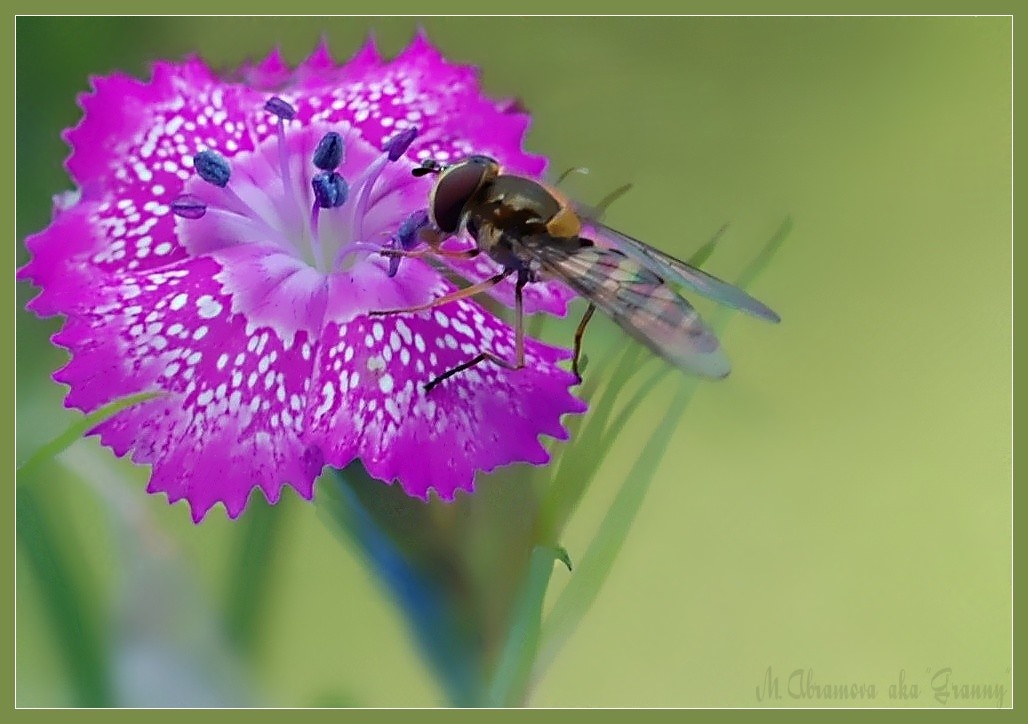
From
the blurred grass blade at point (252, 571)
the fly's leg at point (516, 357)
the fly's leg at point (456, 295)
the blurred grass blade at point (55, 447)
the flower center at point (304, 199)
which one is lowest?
the blurred grass blade at point (252, 571)

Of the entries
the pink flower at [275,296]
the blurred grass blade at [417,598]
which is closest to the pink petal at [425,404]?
the pink flower at [275,296]

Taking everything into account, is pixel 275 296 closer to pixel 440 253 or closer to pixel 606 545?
pixel 440 253

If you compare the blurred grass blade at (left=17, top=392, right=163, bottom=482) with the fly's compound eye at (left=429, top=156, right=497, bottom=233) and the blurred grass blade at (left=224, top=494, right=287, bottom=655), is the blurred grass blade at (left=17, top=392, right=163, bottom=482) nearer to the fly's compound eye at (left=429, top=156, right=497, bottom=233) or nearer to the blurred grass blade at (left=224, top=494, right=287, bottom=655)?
the blurred grass blade at (left=224, top=494, right=287, bottom=655)

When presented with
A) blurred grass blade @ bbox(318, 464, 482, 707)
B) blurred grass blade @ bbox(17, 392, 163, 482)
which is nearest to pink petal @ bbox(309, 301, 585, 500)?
blurred grass blade @ bbox(318, 464, 482, 707)

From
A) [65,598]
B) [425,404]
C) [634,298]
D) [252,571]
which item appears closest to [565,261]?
[634,298]

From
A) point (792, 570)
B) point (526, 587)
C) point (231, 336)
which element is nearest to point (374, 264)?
point (231, 336)

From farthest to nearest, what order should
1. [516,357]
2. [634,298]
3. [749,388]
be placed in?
[749,388], [516,357], [634,298]

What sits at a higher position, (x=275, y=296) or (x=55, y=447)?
(x=275, y=296)

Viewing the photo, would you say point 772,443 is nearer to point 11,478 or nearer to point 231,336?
point 231,336

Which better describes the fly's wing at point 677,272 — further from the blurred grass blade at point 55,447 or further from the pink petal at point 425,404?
the blurred grass blade at point 55,447
